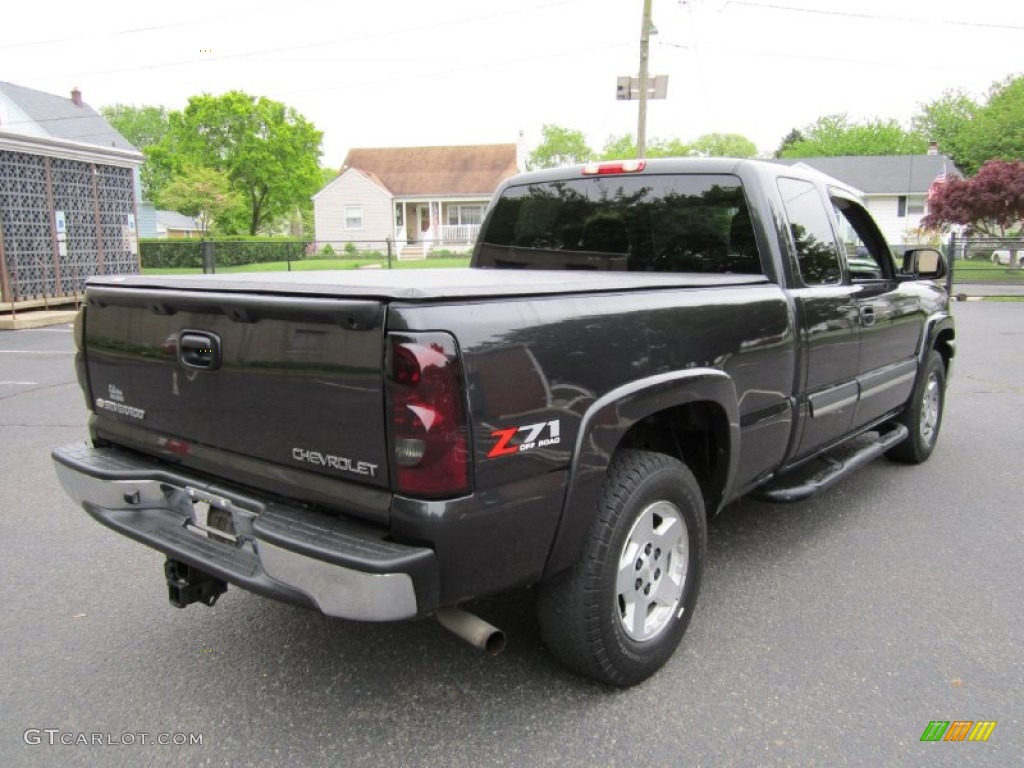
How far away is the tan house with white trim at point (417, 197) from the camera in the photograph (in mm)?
44125

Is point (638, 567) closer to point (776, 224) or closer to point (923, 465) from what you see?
point (776, 224)

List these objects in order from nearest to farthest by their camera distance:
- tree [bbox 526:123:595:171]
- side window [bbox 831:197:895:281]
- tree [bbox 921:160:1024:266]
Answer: side window [bbox 831:197:895:281] < tree [bbox 921:160:1024:266] < tree [bbox 526:123:595:171]

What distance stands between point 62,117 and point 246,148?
10.2 meters

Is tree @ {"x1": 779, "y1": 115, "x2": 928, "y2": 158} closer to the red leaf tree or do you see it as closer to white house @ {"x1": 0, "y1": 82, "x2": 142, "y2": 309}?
the red leaf tree

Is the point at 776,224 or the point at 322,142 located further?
the point at 322,142

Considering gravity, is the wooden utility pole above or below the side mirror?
above

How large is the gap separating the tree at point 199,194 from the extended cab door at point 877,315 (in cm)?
4370

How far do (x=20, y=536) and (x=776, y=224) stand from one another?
4.33 meters

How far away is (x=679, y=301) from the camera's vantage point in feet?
9.55

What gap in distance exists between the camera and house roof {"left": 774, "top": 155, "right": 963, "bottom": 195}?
46.5 metres

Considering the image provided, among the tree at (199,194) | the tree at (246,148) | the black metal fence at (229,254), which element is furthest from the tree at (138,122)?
the black metal fence at (229,254)

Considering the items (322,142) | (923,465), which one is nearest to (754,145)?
(322,142)

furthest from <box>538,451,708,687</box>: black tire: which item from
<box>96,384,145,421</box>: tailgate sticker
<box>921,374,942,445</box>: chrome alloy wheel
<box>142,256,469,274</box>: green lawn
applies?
<box>142,256,469,274</box>: green lawn

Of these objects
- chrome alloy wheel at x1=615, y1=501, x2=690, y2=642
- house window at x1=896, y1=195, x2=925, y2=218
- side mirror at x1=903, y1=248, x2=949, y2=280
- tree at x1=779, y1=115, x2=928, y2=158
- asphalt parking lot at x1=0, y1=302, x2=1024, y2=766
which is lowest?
asphalt parking lot at x1=0, y1=302, x2=1024, y2=766
